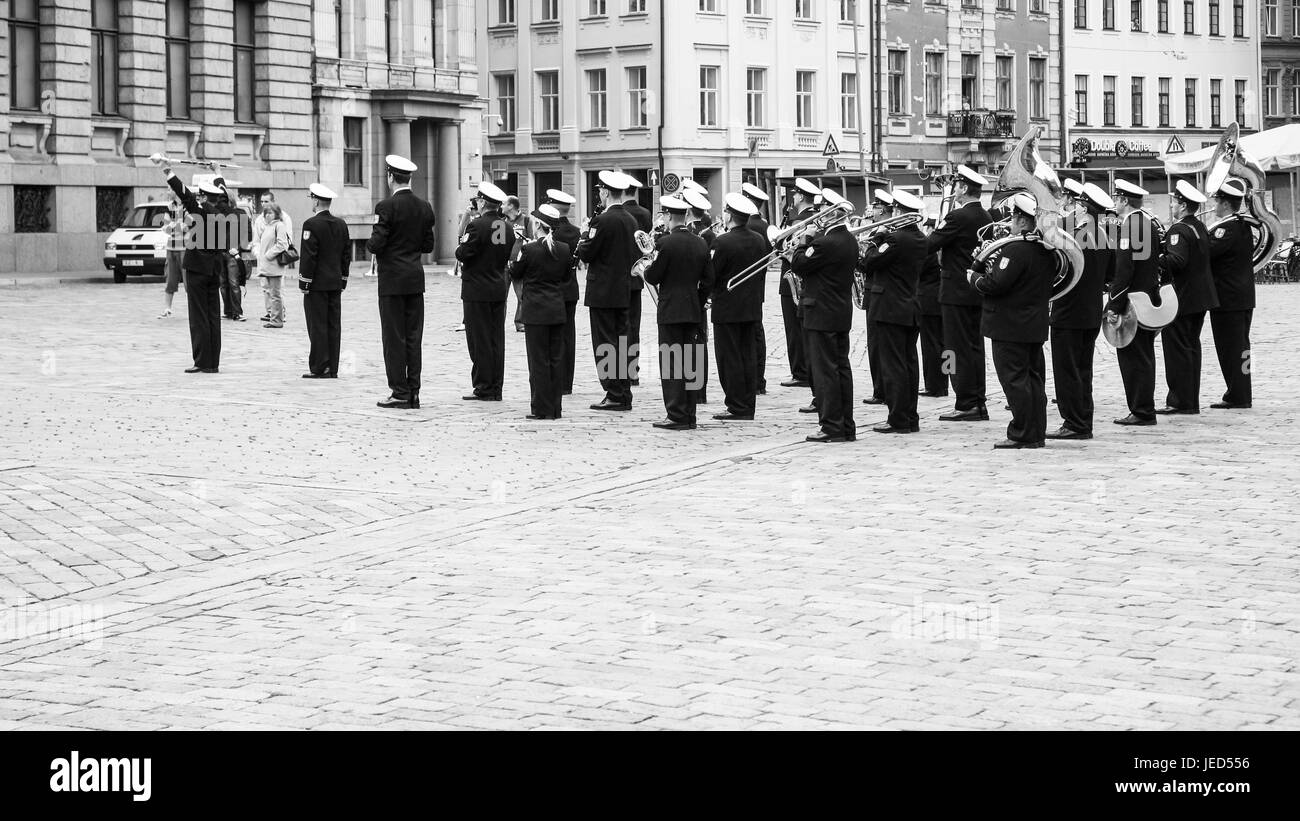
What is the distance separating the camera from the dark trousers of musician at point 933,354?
17812 millimetres

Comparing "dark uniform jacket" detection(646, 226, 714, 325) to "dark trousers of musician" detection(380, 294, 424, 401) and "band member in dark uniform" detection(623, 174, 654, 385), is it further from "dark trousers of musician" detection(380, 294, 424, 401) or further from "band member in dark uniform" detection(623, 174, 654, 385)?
"dark trousers of musician" detection(380, 294, 424, 401)

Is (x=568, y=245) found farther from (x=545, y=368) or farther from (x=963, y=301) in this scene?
(x=963, y=301)

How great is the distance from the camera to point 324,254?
66.0 ft

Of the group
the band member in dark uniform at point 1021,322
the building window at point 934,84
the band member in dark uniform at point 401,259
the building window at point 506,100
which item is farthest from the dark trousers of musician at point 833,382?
the building window at point 934,84

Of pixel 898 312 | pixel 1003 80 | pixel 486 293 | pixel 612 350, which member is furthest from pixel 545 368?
pixel 1003 80

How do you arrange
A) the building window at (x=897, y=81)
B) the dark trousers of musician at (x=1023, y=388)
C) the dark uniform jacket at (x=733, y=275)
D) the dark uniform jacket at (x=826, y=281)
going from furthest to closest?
the building window at (x=897, y=81) → the dark uniform jacket at (x=733, y=275) → the dark uniform jacket at (x=826, y=281) → the dark trousers of musician at (x=1023, y=388)

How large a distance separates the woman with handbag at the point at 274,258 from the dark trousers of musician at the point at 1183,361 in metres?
13.1

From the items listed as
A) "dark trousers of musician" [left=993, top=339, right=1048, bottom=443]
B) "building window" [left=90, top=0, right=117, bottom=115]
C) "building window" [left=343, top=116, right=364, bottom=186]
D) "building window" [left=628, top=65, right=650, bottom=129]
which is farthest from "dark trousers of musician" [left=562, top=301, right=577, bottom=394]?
"building window" [left=628, top=65, right=650, bottom=129]

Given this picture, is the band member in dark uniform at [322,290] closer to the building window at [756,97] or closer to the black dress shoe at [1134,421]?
the black dress shoe at [1134,421]

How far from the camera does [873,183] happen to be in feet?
171

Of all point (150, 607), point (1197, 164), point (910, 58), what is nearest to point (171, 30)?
point (1197, 164)

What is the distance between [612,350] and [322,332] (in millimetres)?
3842

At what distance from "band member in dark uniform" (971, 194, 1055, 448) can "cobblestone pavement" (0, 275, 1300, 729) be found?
42cm
